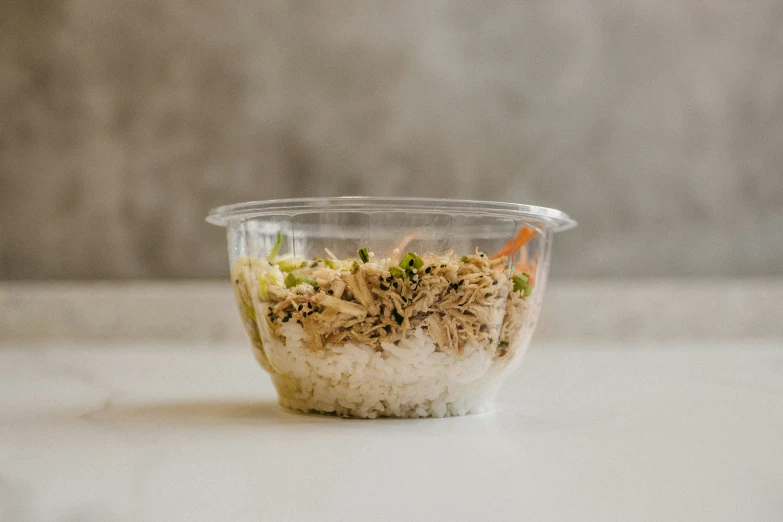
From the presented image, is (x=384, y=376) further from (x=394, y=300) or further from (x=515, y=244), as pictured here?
(x=515, y=244)

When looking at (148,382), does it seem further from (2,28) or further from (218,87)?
(2,28)

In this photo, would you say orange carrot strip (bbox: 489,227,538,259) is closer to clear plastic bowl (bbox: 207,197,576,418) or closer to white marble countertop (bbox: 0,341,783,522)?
clear plastic bowl (bbox: 207,197,576,418)

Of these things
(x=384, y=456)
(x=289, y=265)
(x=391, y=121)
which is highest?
(x=391, y=121)

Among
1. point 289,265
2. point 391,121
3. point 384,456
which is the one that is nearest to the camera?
point 384,456

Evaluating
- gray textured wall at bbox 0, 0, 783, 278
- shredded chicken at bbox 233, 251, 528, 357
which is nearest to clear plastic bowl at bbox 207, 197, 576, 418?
shredded chicken at bbox 233, 251, 528, 357

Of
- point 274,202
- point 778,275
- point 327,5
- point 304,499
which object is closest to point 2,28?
point 327,5

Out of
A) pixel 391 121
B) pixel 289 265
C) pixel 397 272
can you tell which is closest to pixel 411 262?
pixel 397 272
